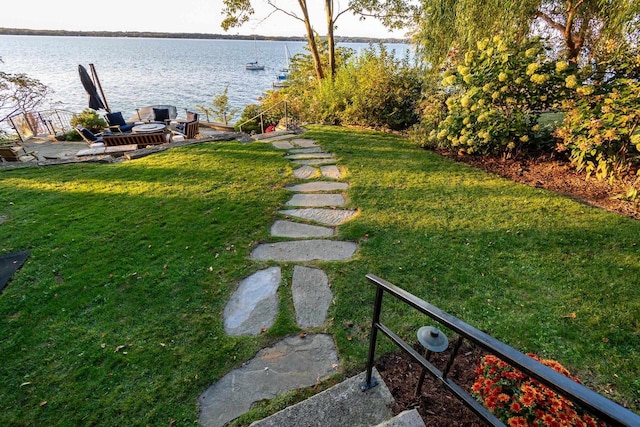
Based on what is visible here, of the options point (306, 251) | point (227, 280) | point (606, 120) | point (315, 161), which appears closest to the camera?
point (227, 280)

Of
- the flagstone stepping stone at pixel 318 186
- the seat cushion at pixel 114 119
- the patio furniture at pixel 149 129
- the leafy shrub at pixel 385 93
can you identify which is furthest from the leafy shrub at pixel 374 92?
the seat cushion at pixel 114 119

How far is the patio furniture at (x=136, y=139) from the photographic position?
801 cm

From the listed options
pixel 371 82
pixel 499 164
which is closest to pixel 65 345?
pixel 499 164

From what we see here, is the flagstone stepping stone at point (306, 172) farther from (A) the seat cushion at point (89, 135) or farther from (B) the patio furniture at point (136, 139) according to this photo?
(A) the seat cushion at point (89, 135)

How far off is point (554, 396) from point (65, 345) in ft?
10.1

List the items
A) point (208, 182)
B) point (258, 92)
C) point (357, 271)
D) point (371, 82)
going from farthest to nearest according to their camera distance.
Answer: point (258, 92), point (371, 82), point (208, 182), point (357, 271)

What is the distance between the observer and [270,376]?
2.01 m

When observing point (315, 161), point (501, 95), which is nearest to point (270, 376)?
point (315, 161)

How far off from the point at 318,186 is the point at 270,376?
3.11 metres

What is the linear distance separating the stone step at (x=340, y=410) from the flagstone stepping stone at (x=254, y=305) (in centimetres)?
73

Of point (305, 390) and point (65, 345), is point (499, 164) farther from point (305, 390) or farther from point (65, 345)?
point (65, 345)

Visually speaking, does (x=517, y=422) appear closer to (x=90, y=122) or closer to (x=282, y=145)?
(x=282, y=145)

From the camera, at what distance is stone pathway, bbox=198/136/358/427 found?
1922 mm

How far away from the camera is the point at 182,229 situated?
11.9 ft
